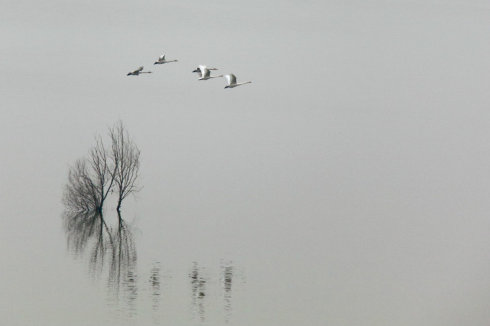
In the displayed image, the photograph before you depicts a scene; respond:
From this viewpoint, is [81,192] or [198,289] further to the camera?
[81,192]

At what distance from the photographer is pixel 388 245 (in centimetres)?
5066

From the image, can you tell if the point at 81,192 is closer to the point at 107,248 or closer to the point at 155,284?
the point at 107,248

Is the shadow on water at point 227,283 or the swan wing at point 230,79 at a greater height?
the swan wing at point 230,79

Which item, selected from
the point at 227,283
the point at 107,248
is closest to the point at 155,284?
the point at 227,283

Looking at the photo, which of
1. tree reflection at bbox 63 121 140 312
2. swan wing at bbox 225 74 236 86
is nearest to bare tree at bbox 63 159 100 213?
tree reflection at bbox 63 121 140 312

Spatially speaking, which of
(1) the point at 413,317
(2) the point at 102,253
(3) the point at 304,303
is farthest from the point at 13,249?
(1) the point at 413,317

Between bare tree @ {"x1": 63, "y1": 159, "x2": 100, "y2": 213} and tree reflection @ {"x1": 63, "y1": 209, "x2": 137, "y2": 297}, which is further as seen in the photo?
bare tree @ {"x1": 63, "y1": 159, "x2": 100, "y2": 213}

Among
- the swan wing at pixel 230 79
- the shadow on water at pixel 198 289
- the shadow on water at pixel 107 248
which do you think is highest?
the swan wing at pixel 230 79

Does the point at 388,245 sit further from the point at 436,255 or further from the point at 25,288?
the point at 25,288

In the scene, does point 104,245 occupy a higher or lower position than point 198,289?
higher

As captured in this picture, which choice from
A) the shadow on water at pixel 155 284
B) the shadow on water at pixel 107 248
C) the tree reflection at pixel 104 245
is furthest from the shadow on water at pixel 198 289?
the tree reflection at pixel 104 245

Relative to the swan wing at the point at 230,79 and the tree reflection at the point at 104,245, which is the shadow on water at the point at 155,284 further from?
the swan wing at the point at 230,79

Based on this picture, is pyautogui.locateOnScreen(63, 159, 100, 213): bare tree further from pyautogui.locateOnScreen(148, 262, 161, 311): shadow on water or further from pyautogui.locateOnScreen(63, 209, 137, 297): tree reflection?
pyautogui.locateOnScreen(148, 262, 161, 311): shadow on water

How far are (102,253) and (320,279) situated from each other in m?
9.68
